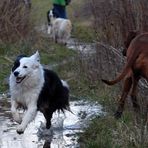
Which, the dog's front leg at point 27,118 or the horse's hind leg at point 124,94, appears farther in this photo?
the dog's front leg at point 27,118

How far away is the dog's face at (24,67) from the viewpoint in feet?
26.8

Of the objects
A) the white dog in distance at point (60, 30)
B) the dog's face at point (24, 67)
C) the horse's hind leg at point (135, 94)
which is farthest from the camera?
the white dog in distance at point (60, 30)

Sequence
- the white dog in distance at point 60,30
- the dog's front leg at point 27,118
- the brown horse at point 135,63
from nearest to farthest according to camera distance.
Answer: the brown horse at point 135,63 → the dog's front leg at point 27,118 → the white dog in distance at point 60,30

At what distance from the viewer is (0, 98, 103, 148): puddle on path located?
7926mm

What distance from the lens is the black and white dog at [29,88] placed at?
8250 millimetres

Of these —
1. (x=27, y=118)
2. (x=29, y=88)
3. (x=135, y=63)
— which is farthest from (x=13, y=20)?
(x=135, y=63)

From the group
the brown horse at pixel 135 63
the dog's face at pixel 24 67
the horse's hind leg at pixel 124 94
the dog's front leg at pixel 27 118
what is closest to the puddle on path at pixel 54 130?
the dog's front leg at pixel 27 118

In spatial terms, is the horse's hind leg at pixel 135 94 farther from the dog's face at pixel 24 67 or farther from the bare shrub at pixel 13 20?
the bare shrub at pixel 13 20

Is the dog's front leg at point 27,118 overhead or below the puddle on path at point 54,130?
overhead

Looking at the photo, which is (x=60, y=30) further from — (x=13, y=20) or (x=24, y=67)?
(x=24, y=67)

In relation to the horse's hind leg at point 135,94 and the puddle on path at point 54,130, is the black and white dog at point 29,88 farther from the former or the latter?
the horse's hind leg at point 135,94

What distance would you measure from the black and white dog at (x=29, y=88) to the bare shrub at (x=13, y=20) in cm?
828

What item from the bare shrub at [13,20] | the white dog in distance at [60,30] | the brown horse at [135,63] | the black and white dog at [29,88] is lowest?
the white dog in distance at [60,30]

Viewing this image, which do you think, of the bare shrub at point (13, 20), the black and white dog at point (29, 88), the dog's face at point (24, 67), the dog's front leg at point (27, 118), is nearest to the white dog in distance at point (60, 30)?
the bare shrub at point (13, 20)
